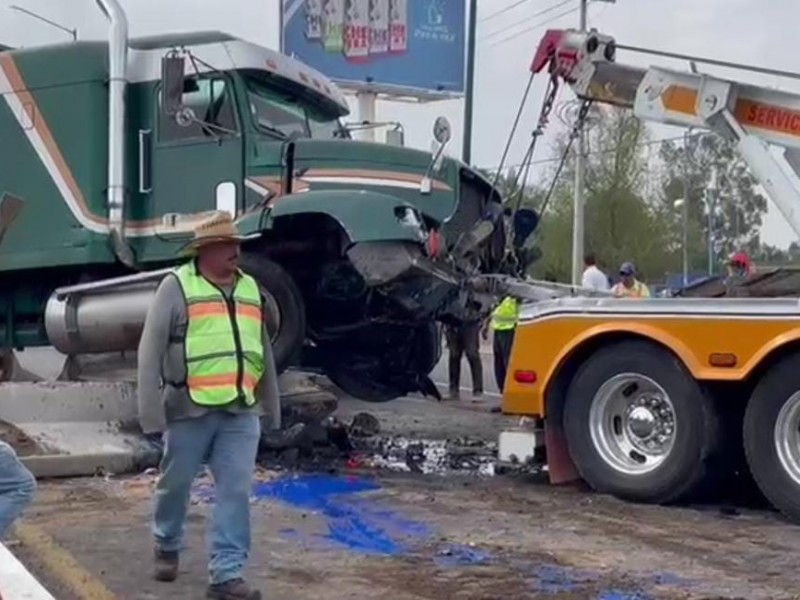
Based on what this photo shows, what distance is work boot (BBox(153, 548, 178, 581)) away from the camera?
6.38m

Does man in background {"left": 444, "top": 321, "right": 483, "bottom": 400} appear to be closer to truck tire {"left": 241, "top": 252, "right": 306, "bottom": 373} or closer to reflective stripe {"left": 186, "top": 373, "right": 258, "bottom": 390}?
truck tire {"left": 241, "top": 252, "right": 306, "bottom": 373}

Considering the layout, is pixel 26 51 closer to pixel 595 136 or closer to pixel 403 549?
pixel 403 549

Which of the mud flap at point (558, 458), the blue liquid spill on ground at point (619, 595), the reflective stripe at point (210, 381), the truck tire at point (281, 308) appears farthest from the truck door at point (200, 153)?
the blue liquid spill on ground at point (619, 595)

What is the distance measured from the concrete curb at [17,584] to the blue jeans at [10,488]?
0.27 meters

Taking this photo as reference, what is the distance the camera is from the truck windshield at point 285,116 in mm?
11555

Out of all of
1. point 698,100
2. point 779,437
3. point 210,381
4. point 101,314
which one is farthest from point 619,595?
point 101,314

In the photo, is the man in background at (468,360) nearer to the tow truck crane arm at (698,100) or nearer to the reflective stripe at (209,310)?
the tow truck crane arm at (698,100)

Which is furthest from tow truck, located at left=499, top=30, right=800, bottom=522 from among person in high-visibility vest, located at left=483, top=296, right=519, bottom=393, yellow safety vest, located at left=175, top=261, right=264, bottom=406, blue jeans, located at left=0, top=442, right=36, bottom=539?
blue jeans, located at left=0, top=442, right=36, bottom=539

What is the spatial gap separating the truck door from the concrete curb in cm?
563

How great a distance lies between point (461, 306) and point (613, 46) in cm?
217

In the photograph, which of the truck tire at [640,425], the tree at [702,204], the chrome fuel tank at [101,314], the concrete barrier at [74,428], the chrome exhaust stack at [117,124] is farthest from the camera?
the tree at [702,204]

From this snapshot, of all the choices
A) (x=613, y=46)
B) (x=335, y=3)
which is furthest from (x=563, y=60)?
(x=335, y=3)

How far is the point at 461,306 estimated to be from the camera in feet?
35.2

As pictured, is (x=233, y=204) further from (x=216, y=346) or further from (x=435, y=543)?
(x=216, y=346)
